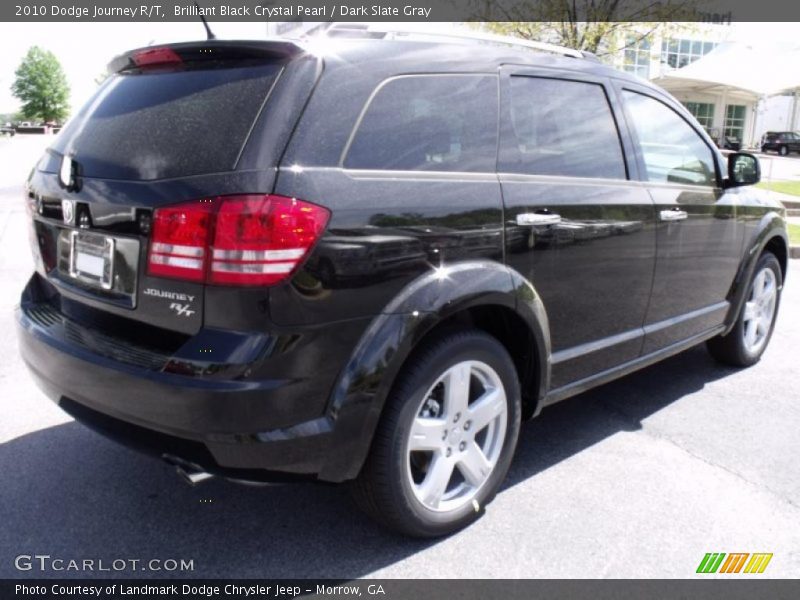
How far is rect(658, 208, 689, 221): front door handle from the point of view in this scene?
3.77m

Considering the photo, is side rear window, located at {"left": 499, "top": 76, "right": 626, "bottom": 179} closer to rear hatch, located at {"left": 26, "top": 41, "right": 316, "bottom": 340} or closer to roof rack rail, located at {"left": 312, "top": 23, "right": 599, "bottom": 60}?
roof rack rail, located at {"left": 312, "top": 23, "right": 599, "bottom": 60}

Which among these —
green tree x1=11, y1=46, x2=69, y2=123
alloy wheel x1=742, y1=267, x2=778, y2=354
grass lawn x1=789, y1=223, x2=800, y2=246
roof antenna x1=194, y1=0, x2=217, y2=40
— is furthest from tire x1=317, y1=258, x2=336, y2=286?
green tree x1=11, y1=46, x2=69, y2=123

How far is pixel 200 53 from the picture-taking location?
2.60 metres

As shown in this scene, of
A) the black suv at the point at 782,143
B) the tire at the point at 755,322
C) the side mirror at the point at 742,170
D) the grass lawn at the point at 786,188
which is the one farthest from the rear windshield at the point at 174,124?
the black suv at the point at 782,143

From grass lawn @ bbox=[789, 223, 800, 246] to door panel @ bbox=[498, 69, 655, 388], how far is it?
26.4 feet

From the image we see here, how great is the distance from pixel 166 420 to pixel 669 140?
314 cm

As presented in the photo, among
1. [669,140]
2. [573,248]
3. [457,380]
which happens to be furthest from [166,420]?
[669,140]

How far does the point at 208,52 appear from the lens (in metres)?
2.57

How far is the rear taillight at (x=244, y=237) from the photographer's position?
7.25 ft

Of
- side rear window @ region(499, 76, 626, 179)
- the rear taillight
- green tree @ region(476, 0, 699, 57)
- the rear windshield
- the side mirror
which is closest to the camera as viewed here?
the rear taillight

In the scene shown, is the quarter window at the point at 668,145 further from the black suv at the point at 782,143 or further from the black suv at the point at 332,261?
the black suv at the point at 782,143

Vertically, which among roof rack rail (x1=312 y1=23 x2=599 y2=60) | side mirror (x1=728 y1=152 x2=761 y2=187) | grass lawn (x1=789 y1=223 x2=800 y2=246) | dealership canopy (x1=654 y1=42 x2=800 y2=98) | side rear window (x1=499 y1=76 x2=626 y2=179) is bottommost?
grass lawn (x1=789 y1=223 x2=800 y2=246)

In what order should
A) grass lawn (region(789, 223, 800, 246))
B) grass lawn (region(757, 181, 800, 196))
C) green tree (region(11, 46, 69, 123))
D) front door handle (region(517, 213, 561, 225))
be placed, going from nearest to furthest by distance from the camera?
front door handle (region(517, 213, 561, 225)), grass lawn (region(789, 223, 800, 246)), grass lawn (region(757, 181, 800, 196)), green tree (region(11, 46, 69, 123))

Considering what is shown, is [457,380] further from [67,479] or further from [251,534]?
[67,479]
